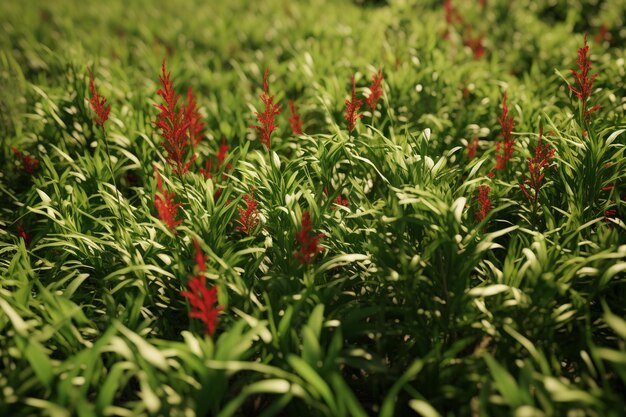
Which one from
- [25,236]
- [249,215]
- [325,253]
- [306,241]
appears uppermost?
[306,241]

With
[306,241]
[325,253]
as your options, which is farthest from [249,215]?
[306,241]

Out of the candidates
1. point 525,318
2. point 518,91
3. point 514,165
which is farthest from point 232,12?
point 525,318

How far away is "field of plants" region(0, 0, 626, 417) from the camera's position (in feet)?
5.16

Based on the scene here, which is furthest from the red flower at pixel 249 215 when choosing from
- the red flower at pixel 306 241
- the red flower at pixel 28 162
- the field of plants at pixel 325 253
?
the red flower at pixel 28 162

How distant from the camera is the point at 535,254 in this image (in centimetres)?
203

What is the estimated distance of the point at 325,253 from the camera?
221 cm

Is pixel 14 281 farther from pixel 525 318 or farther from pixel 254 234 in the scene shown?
pixel 525 318

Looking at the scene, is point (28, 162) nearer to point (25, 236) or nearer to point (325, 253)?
point (25, 236)

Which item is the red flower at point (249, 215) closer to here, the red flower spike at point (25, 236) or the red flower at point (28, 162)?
the red flower spike at point (25, 236)

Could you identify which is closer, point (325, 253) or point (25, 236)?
point (325, 253)

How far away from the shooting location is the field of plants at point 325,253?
1.57 m

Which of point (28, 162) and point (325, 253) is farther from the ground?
point (325, 253)

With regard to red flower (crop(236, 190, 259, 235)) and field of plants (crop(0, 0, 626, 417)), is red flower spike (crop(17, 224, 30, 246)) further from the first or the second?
red flower (crop(236, 190, 259, 235))

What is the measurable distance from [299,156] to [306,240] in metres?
1.03
